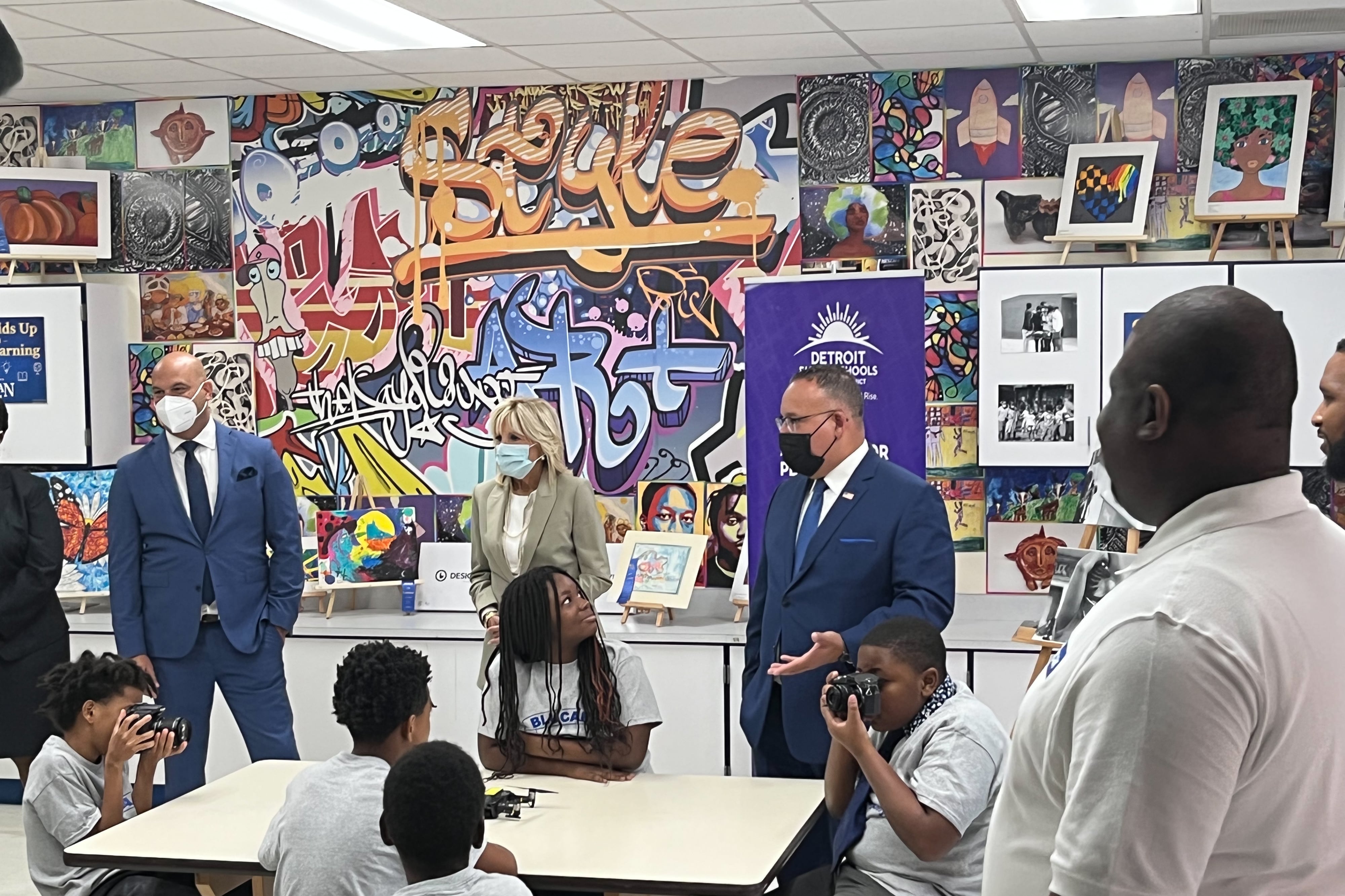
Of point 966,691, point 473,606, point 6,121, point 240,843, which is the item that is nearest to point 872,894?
point 966,691

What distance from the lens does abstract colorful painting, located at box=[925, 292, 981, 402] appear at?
6.06 meters

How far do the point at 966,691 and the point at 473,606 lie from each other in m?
3.67

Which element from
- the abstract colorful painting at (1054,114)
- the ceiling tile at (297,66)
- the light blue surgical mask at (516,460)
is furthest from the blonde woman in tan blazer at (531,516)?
the abstract colorful painting at (1054,114)

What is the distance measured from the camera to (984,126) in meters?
6.05

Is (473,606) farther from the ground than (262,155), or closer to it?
closer to it

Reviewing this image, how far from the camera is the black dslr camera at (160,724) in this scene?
360 cm

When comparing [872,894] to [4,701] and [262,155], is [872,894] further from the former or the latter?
[262,155]

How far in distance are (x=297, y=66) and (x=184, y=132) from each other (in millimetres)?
1129

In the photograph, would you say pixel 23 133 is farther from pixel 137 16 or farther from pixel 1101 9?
pixel 1101 9

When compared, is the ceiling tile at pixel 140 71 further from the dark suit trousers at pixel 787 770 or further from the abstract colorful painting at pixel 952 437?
the dark suit trousers at pixel 787 770

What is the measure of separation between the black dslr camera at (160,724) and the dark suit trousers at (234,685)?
1.18 m

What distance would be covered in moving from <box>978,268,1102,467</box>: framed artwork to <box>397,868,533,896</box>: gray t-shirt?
12.7 feet

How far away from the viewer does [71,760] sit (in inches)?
140

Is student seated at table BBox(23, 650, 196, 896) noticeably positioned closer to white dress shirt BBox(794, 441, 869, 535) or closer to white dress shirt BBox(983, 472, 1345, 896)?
white dress shirt BBox(794, 441, 869, 535)
